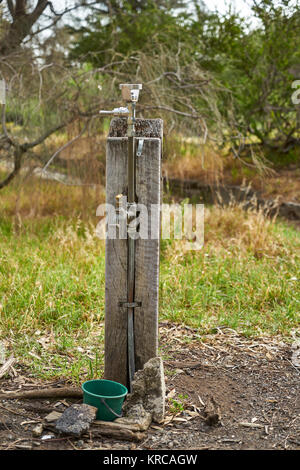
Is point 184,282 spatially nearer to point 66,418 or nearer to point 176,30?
point 66,418

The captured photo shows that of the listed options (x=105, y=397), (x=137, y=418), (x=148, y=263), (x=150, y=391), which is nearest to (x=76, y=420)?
(x=105, y=397)

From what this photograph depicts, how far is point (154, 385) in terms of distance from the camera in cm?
244

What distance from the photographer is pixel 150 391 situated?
246 centimetres

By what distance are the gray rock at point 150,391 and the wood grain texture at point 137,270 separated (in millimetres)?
191

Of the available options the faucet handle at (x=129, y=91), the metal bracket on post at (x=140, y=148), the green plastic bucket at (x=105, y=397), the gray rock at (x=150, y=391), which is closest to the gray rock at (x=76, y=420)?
the green plastic bucket at (x=105, y=397)

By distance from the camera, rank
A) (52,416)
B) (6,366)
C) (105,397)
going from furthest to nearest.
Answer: (6,366) < (52,416) < (105,397)

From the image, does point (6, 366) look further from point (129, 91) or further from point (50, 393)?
point (129, 91)

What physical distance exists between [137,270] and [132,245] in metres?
0.13

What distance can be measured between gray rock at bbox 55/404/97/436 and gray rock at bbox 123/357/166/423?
0.22m

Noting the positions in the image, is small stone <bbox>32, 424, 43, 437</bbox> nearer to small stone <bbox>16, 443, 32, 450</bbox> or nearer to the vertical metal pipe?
small stone <bbox>16, 443, 32, 450</bbox>

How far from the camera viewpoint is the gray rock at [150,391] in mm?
2434

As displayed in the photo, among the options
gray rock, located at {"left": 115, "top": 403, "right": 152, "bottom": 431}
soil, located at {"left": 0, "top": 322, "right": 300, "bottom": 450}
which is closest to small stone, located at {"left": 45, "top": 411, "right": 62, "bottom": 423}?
soil, located at {"left": 0, "top": 322, "right": 300, "bottom": 450}

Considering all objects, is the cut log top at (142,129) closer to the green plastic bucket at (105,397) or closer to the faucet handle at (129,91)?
the faucet handle at (129,91)

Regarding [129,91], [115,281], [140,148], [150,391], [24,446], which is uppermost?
[129,91]
